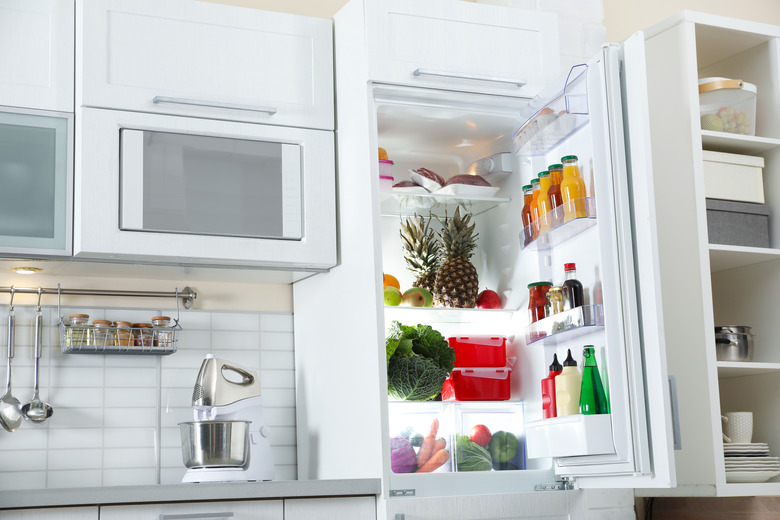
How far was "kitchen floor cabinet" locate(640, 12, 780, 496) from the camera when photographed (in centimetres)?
258

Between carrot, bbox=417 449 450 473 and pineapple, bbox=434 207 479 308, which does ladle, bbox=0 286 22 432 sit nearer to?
carrot, bbox=417 449 450 473

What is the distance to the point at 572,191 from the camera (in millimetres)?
2293

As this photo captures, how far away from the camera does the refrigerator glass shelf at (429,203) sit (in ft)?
8.73

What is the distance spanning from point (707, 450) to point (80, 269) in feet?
5.74

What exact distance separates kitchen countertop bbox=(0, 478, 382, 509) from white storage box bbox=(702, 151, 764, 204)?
133 centimetres

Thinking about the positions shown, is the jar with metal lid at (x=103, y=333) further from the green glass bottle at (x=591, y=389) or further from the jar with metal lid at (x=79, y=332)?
the green glass bottle at (x=591, y=389)

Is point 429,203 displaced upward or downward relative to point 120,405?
upward

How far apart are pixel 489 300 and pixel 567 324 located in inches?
18.5

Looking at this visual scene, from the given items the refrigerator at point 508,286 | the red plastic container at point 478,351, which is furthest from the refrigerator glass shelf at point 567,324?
the red plastic container at point 478,351

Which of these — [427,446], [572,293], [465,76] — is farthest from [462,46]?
[427,446]

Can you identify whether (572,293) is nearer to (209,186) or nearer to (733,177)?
(733,177)

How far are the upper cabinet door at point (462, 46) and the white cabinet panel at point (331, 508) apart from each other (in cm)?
108

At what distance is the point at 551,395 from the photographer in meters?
2.39

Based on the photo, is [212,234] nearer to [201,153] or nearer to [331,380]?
[201,153]
